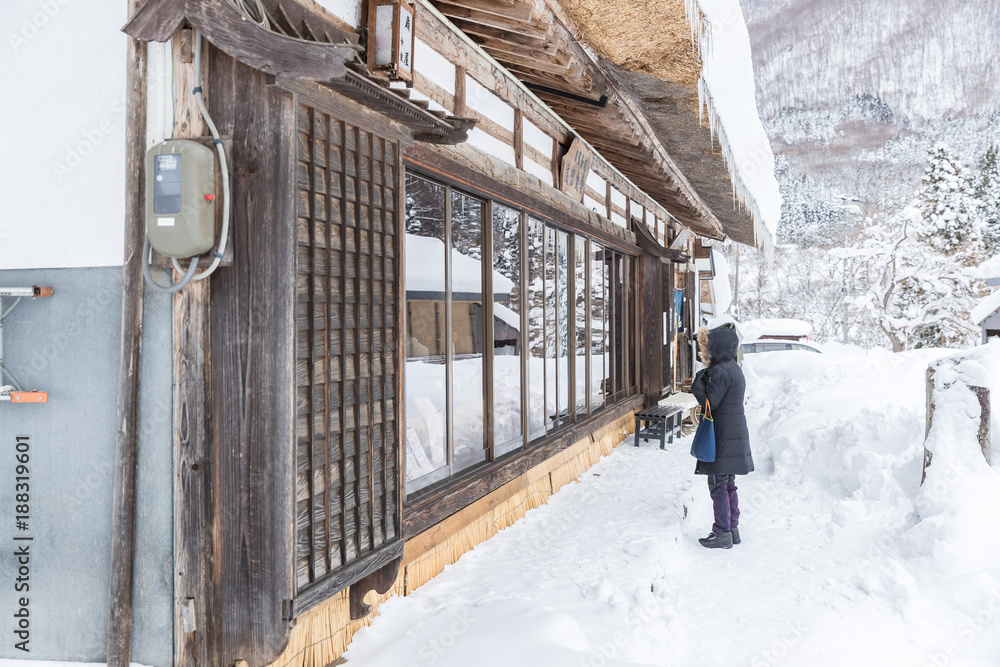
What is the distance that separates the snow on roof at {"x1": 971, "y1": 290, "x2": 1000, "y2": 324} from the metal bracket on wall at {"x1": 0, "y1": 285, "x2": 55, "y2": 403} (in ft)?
87.4

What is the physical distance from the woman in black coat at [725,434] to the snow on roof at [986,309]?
22.4 metres

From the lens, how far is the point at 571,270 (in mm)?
6926

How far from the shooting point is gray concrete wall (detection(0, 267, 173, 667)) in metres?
2.49

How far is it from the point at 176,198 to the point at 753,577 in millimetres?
3930

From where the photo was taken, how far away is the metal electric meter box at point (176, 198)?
2.33 meters

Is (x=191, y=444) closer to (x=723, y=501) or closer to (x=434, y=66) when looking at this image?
(x=434, y=66)

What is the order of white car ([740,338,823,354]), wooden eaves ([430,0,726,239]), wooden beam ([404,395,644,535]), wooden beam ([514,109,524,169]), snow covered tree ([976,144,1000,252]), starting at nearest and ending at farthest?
1. wooden beam ([404,395,644,535])
2. wooden eaves ([430,0,726,239])
3. wooden beam ([514,109,524,169])
4. white car ([740,338,823,354])
5. snow covered tree ([976,144,1000,252])

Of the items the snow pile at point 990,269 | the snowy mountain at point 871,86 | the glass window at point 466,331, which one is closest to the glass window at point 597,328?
the glass window at point 466,331

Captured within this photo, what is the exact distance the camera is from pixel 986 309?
22.7 m

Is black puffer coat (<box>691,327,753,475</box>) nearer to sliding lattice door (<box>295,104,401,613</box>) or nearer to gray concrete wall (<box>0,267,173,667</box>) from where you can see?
sliding lattice door (<box>295,104,401,613</box>)

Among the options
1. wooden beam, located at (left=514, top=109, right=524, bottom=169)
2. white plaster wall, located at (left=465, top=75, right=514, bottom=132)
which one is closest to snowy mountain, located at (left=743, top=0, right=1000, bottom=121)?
wooden beam, located at (left=514, top=109, right=524, bottom=169)

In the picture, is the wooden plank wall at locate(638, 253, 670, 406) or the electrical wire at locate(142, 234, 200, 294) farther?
the wooden plank wall at locate(638, 253, 670, 406)

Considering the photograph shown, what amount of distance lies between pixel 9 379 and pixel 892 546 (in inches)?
196

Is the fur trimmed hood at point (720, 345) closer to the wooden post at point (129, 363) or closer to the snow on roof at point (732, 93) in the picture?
the snow on roof at point (732, 93)
